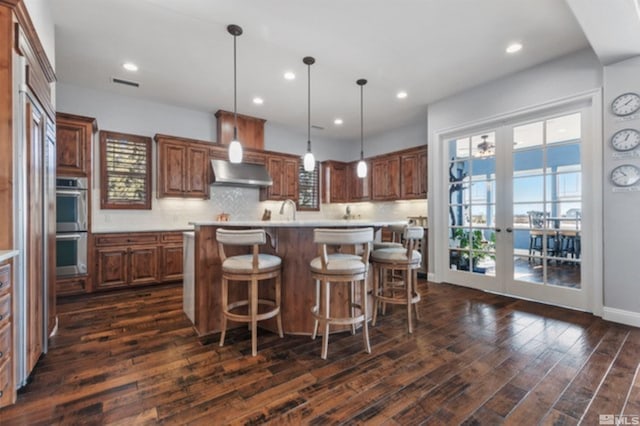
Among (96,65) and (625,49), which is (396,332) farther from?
(96,65)

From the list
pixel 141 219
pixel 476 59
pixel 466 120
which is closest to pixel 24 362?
pixel 141 219

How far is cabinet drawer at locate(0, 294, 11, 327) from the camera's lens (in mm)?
1612

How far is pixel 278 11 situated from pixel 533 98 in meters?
3.19

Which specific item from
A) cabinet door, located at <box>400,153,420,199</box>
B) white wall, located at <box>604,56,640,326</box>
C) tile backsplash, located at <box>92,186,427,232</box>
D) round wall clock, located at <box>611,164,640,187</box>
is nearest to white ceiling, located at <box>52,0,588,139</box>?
white wall, located at <box>604,56,640,326</box>

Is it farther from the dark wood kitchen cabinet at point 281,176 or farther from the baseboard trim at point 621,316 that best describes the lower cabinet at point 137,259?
the baseboard trim at point 621,316

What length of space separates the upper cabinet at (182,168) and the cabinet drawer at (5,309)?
3200 millimetres

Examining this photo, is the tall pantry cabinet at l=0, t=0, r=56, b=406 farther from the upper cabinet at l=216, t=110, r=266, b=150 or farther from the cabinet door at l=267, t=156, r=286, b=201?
the cabinet door at l=267, t=156, r=286, b=201

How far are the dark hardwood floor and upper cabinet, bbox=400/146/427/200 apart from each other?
110 inches

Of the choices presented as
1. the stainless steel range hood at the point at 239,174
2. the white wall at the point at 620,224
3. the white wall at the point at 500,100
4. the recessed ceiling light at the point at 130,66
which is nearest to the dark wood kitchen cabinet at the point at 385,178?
the white wall at the point at 500,100

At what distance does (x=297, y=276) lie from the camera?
2.78 m

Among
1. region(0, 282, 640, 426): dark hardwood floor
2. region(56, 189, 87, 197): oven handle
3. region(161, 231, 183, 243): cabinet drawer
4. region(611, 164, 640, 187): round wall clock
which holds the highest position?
region(611, 164, 640, 187): round wall clock

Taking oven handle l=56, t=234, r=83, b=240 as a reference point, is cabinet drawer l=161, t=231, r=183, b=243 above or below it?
below

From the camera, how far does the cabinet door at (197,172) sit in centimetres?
492

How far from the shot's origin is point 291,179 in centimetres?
612
